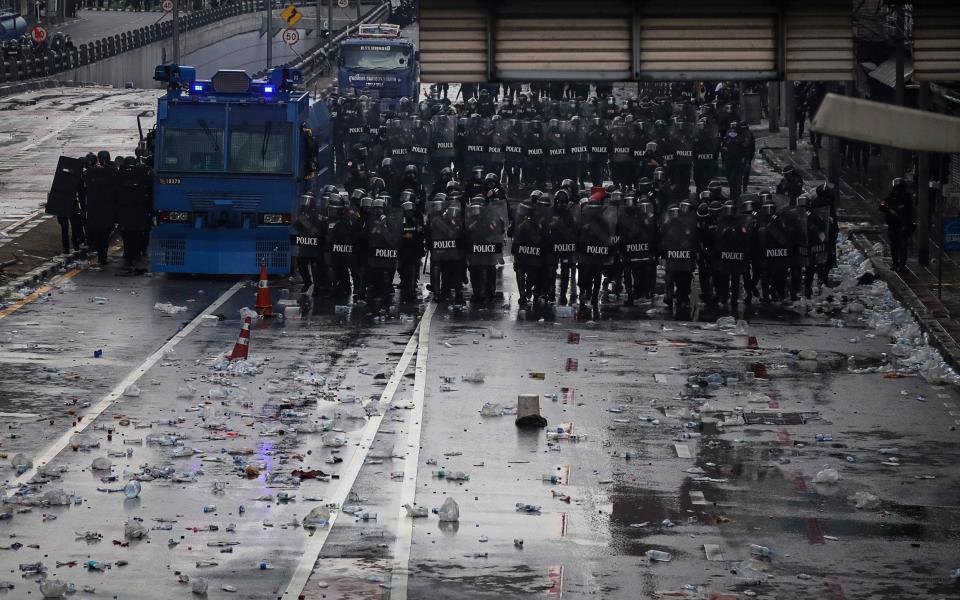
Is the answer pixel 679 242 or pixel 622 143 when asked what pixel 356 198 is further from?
pixel 622 143

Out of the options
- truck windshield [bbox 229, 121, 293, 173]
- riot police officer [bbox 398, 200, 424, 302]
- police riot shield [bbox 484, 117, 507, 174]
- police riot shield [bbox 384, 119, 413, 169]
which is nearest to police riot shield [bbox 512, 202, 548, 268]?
riot police officer [bbox 398, 200, 424, 302]

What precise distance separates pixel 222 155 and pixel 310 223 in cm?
246

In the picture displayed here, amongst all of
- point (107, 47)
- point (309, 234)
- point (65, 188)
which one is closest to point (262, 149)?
point (309, 234)

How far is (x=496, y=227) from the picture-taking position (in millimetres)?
27891

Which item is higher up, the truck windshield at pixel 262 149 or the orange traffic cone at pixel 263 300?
the truck windshield at pixel 262 149

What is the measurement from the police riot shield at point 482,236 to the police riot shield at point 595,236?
1.11 metres

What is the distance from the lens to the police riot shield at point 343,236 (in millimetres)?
28188

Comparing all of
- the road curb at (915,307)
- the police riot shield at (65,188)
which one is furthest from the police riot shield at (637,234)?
the police riot shield at (65,188)

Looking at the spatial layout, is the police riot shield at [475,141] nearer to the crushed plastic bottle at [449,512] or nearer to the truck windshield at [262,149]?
the truck windshield at [262,149]

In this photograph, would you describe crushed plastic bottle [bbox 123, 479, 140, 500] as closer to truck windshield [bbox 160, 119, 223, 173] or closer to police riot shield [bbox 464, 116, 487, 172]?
truck windshield [bbox 160, 119, 223, 173]

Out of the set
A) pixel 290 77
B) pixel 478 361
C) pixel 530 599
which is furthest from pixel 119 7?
pixel 530 599

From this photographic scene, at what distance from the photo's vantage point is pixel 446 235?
27734 millimetres

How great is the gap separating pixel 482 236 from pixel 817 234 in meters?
4.79

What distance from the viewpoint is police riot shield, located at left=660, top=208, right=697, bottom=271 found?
27672 millimetres
